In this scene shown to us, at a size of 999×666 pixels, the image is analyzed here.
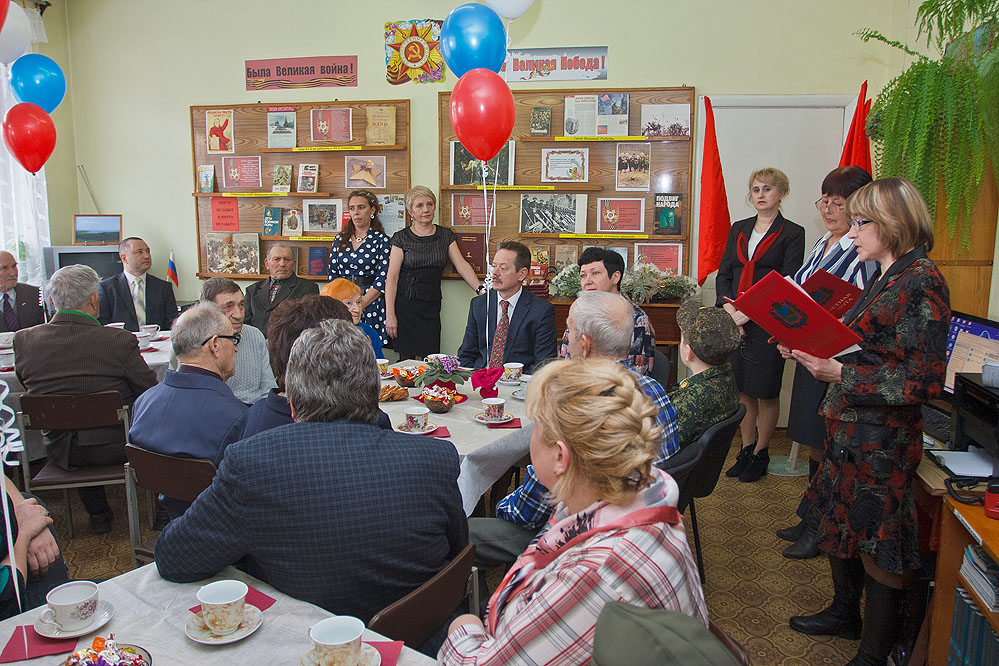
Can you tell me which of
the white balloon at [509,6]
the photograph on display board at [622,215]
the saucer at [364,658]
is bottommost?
the saucer at [364,658]

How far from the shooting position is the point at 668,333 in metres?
5.04

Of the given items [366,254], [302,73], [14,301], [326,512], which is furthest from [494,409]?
[302,73]

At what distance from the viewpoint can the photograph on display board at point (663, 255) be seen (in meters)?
5.44

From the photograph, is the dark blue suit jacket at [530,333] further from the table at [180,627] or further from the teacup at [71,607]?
the teacup at [71,607]

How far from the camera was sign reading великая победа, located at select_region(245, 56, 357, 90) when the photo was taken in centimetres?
582

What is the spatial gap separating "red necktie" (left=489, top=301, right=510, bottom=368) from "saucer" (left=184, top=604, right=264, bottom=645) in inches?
99.8

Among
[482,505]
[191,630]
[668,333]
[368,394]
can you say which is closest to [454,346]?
[668,333]

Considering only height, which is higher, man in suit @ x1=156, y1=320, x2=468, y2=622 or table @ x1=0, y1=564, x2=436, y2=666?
man in suit @ x1=156, y1=320, x2=468, y2=622

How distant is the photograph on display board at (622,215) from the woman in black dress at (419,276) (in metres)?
1.13

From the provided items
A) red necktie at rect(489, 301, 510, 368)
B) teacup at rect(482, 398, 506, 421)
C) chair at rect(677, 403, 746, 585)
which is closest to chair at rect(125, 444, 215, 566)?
teacup at rect(482, 398, 506, 421)

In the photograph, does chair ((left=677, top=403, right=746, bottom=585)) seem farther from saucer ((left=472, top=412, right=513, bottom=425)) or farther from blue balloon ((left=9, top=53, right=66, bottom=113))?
blue balloon ((left=9, top=53, right=66, bottom=113))

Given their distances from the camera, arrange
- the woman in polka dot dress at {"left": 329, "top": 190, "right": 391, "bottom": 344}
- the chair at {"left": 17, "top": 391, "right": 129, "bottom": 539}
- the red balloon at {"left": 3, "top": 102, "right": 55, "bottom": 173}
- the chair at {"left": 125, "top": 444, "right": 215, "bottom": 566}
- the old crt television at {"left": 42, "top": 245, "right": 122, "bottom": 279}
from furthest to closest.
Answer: the old crt television at {"left": 42, "top": 245, "right": 122, "bottom": 279} → the woman in polka dot dress at {"left": 329, "top": 190, "right": 391, "bottom": 344} → the red balloon at {"left": 3, "top": 102, "right": 55, "bottom": 173} → the chair at {"left": 17, "top": 391, "right": 129, "bottom": 539} → the chair at {"left": 125, "top": 444, "right": 215, "bottom": 566}

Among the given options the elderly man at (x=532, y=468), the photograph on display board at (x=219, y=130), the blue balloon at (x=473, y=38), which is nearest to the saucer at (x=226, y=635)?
the elderly man at (x=532, y=468)

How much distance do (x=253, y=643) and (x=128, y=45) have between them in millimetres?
6520
